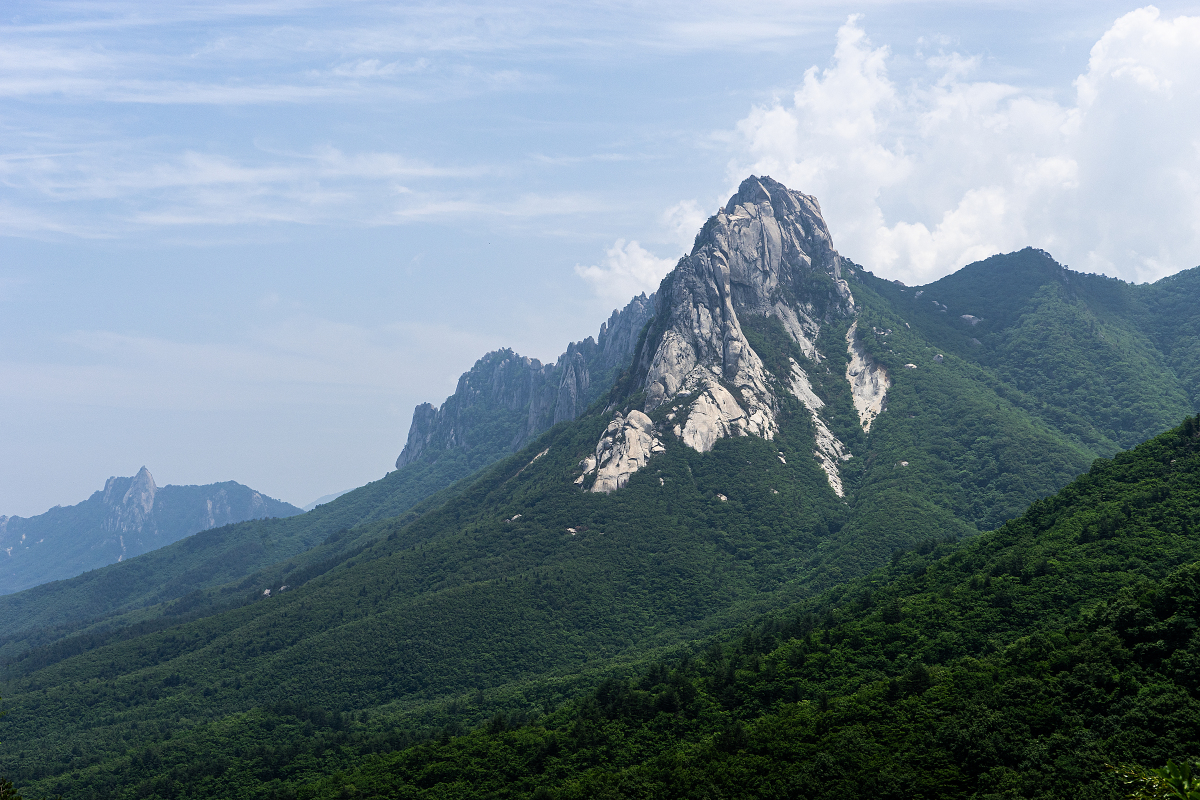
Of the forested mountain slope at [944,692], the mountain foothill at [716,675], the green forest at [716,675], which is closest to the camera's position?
the forested mountain slope at [944,692]

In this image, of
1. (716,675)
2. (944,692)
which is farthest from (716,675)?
(944,692)

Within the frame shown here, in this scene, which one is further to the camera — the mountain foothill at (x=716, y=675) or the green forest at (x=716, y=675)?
the mountain foothill at (x=716, y=675)

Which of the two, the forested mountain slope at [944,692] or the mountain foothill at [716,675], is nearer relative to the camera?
the forested mountain slope at [944,692]

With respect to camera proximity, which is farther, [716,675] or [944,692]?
[716,675]

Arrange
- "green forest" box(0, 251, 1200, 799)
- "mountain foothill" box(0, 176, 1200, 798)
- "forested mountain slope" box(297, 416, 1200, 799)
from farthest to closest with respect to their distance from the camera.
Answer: "mountain foothill" box(0, 176, 1200, 798)
"green forest" box(0, 251, 1200, 799)
"forested mountain slope" box(297, 416, 1200, 799)

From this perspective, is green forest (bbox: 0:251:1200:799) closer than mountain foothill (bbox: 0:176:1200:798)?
Yes

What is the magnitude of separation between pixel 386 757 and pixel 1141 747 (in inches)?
3445

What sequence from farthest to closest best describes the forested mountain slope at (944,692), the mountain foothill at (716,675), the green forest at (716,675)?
the mountain foothill at (716,675) → the green forest at (716,675) → the forested mountain slope at (944,692)

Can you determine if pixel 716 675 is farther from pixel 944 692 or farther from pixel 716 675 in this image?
pixel 944 692

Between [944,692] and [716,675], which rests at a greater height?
[944,692]

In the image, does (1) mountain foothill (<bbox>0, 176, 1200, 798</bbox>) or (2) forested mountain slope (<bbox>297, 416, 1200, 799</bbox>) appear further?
(1) mountain foothill (<bbox>0, 176, 1200, 798</bbox>)

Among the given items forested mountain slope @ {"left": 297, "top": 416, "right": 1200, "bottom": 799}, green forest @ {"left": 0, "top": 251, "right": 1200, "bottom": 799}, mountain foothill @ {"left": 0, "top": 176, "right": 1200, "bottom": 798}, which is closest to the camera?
forested mountain slope @ {"left": 297, "top": 416, "right": 1200, "bottom": 799}

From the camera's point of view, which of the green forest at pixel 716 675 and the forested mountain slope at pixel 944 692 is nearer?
the forested mountain slope at pixel 944 692

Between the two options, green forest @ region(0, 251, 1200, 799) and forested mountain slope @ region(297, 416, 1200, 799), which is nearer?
forested mountain slope @ region(297, 416, 1200, 799)
